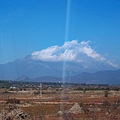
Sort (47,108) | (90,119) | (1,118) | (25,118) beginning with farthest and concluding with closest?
(47,108) → (25,118) → (90,119) → (1,118)

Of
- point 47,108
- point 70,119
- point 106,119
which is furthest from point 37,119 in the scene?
point 47,108

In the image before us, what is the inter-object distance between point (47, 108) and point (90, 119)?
16344 millimetres

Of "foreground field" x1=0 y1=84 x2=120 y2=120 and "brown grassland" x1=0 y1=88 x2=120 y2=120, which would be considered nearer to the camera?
"brown grassland" x1=0 y1=88 x2=120 y2=120

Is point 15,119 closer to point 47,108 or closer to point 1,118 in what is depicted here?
point 1,118

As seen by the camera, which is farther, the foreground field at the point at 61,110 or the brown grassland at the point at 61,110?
the foreground field at the point at 61,110

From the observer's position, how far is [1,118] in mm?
27953

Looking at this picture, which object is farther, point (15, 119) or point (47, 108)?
point (47, 108)

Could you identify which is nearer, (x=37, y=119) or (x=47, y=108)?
(x=37, y=119)

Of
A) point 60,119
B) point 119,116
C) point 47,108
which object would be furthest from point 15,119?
point 47,108

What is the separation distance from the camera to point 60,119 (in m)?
30.3

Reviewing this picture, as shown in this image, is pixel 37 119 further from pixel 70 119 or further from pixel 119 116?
pixel 119 116

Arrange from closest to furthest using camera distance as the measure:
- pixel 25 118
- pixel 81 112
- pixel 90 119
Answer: pixel 90 119
pixel 25 118
pixel 81 112

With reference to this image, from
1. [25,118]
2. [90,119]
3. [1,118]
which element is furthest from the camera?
[25,118]

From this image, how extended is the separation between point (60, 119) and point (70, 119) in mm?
1694
